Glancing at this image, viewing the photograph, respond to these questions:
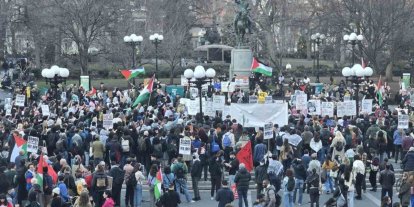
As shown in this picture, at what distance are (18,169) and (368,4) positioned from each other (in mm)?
43360

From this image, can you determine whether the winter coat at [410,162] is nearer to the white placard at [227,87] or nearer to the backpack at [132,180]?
the backpack at [132,180]

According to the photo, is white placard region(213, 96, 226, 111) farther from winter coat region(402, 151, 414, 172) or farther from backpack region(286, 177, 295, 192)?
backpack region(286, 177, 295, 192)

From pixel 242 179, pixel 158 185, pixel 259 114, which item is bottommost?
pixel 158 185

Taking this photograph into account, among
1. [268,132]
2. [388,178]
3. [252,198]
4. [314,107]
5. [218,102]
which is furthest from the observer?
[314,107]

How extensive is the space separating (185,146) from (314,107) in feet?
31.6

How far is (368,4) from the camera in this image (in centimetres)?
5975

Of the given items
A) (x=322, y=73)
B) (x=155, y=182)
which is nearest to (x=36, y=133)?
(x=155, y=182)

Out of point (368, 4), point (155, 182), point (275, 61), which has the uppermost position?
point (368, 4)

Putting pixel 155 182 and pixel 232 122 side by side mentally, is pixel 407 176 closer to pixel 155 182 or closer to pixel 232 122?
pixel 155 182

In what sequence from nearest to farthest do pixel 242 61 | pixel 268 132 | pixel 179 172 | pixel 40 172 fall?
pixel 40 172 < pixel 179 172 < pixel 268 132 < pixel 242 61

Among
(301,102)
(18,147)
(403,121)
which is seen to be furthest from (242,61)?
(18,147)

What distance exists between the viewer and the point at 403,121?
2650 cm

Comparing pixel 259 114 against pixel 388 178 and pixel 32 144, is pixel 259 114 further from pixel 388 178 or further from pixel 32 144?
pixel 32 144

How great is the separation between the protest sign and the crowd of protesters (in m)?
0.42
